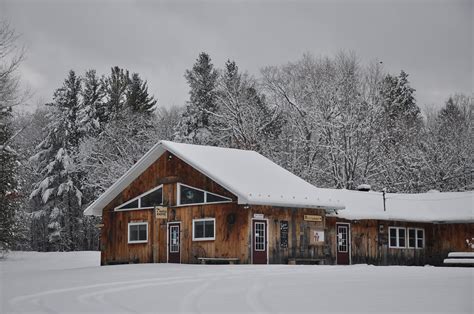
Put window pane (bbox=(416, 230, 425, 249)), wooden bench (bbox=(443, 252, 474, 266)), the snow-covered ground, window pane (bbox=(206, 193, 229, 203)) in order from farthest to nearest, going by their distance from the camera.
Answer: window pane (bbox=(416, 230, 425, 249))
wooden bench (bbox=(443, 252, 474, 266))
window pane (bbox=(206, 193, 229, 203))
the snow-covered ground

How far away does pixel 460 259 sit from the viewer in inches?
1430

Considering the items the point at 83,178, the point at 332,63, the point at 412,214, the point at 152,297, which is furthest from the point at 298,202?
the point at 83,178

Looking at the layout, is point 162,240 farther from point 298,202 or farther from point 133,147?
point 133,147

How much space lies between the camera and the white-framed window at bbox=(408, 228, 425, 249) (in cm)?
3850

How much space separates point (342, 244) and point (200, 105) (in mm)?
26503

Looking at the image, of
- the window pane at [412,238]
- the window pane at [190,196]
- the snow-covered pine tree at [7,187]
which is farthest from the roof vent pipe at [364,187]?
the snow-covered pine tree at [7,187]

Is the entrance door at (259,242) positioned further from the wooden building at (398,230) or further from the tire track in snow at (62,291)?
the tire track in snow at (62,291)

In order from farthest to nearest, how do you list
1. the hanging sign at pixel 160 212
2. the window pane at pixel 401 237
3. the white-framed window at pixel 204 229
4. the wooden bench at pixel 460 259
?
the window pane at pixel 401 237
the wooden bench at pixel 460 259
the hanging sign at pixel 160 212
the white-framed window at pixel 204 229

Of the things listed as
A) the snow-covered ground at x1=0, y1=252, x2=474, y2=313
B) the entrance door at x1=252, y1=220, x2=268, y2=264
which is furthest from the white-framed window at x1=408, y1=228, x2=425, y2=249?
the snow-covered ground at x1=0, y1=252, x2=474, y2=313

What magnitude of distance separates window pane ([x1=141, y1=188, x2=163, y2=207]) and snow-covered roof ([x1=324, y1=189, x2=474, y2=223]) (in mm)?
7816

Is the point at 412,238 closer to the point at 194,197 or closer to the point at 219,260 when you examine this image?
the point at 219,260

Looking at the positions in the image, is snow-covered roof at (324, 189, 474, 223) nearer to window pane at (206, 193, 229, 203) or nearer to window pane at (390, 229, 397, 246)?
window pane at (390, 229, 397, 246)

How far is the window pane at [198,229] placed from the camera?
105 ft

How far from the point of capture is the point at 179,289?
58.3 feet
